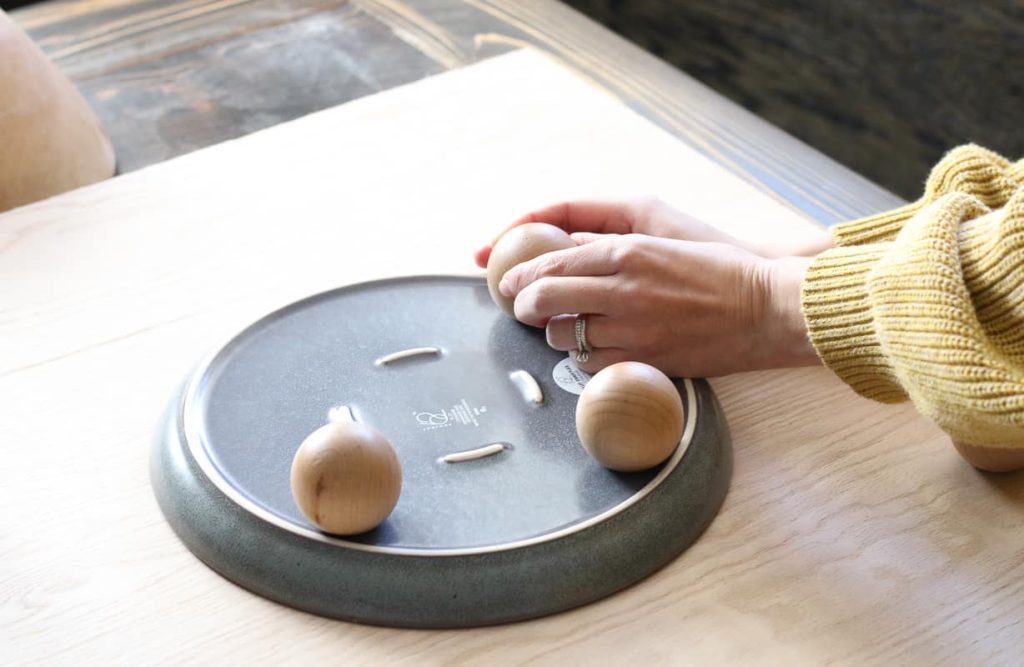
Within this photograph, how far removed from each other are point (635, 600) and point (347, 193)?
578 mm

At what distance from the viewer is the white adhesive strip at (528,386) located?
0.74m

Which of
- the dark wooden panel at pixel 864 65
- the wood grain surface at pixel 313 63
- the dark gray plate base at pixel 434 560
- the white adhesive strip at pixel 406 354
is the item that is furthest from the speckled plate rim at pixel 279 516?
the dark wooden panel at pixel 864 65

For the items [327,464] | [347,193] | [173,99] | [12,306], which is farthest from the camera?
[173,99]

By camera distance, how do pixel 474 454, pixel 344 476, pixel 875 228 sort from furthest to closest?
pixel 875 228
pixel 474 454
pixel 344 476

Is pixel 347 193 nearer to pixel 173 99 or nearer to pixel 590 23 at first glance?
pixel 173 99

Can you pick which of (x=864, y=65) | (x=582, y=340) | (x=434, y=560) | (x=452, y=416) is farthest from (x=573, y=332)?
(x=864, y=65)

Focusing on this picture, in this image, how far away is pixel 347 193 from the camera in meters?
1.07

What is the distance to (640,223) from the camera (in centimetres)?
89

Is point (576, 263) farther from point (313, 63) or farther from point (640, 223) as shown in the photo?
point (313, 63)

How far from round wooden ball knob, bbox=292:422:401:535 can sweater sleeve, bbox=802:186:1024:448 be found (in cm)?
30

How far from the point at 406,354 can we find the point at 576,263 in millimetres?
138

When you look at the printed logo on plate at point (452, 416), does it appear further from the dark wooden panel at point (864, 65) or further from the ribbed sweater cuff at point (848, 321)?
the dark wooden panel at point (864, 65)

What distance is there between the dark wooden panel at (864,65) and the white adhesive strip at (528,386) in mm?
1295

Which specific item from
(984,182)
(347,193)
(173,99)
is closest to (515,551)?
(984,182)
